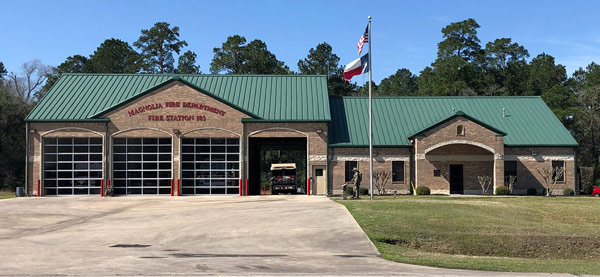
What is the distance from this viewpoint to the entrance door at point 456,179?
4378cm

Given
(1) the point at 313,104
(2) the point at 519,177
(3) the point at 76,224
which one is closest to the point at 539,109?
(2) the point at 519,177

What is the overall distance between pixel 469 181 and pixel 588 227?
20503mm

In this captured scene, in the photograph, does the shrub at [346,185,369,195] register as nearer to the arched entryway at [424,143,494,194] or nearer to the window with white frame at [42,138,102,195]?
the arched entryway at [424,143,494,194]

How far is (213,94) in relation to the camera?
139 feet

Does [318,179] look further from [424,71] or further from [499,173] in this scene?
[424,71]

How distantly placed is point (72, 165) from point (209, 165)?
967cm

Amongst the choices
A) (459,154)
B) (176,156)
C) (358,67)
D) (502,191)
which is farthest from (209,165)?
(502,191)

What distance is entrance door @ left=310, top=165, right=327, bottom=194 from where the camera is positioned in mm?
42969

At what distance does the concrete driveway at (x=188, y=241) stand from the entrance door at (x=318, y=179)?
12.2 meters

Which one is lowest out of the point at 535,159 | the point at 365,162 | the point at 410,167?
the point at 410,167

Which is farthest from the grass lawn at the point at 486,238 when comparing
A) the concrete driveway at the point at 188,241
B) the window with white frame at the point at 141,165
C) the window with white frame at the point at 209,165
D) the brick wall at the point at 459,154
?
the window with white frame at the point at 141,165

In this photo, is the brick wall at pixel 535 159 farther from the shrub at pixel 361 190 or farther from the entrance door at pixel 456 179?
the shrub at pixel 361 190

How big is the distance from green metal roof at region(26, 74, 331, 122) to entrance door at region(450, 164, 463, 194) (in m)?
10.1

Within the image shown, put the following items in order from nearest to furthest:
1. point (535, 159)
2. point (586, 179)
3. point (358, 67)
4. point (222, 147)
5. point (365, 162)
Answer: point (358, 67) → point (222, 147) → point (365, 162) → point (535, 159) → point (586, 179)
